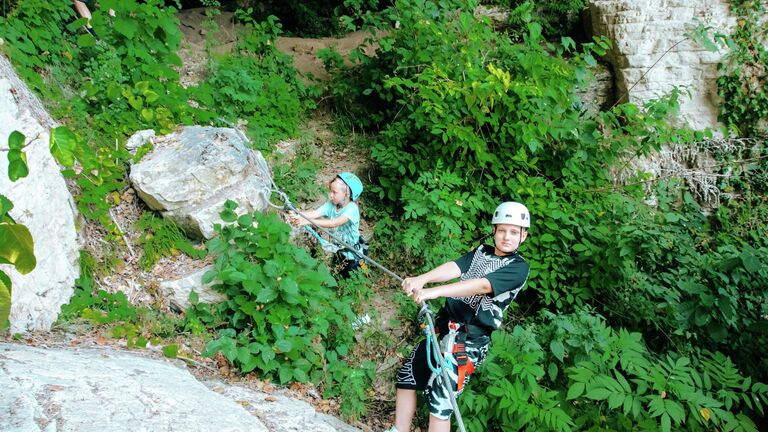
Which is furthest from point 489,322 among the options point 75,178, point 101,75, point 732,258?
point 101,75

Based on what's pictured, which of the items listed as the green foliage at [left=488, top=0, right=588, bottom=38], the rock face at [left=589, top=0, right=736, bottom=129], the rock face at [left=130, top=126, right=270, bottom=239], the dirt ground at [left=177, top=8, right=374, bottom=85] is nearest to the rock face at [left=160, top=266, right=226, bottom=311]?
the rock face at [left=130, top=126, right=270, bottom=239]

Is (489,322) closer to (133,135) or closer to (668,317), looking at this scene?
(668,317)

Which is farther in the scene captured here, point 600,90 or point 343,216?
point 600,90

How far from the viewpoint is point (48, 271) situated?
3537 millimetres

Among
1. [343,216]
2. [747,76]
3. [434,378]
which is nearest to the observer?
[434,378]

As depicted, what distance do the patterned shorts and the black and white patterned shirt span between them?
14cm

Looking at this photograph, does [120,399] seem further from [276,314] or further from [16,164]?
[276,314]

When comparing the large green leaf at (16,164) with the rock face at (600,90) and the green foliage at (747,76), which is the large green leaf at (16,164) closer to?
the rock face at (600,90)

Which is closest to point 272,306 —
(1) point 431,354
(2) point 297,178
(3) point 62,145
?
(1) point 431,354

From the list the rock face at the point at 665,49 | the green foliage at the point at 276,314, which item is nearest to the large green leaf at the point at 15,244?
the green foliage at the point at 276,314

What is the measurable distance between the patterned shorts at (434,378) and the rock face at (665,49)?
17.0 feet

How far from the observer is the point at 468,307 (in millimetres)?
3426

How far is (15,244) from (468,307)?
2.47m

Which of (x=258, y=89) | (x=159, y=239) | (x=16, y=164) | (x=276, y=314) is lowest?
(x=276, y=314)
